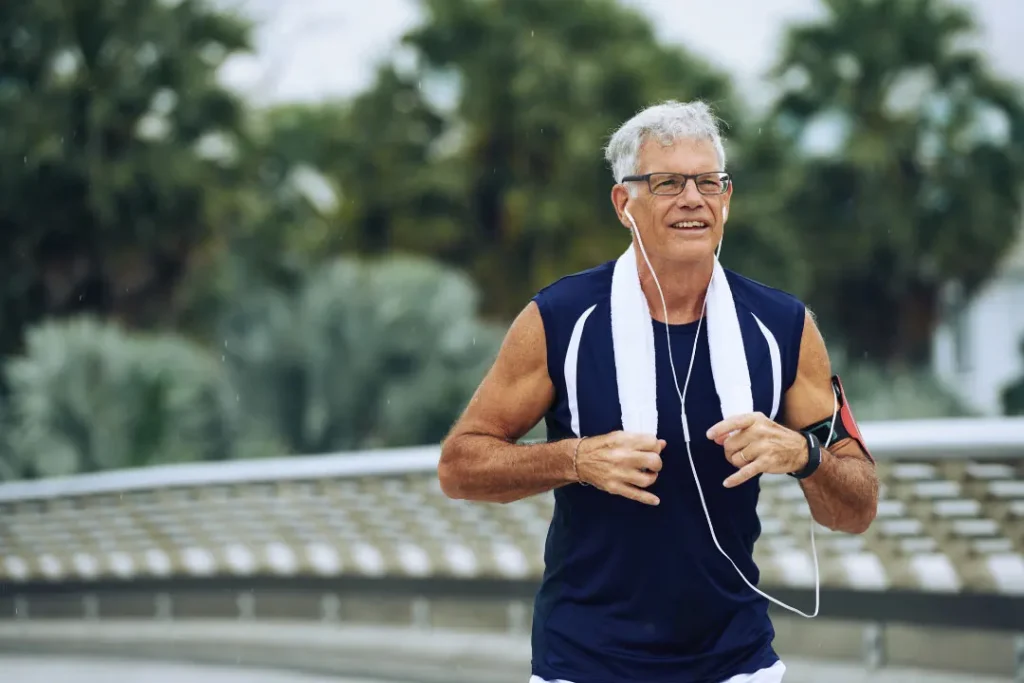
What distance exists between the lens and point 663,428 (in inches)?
124

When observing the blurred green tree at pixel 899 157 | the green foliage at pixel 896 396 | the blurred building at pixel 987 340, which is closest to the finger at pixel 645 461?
the green foliage at pixel 896 396

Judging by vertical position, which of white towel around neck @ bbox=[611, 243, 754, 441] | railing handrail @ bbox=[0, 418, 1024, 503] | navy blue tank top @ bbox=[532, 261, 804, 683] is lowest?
railing handrail @ bbox=[0, 418, 1024, 503]

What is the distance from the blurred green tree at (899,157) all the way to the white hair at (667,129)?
1463 inches

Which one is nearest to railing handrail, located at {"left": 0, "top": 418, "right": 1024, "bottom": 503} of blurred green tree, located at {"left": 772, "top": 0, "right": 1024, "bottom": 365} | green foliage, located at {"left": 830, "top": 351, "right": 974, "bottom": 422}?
green foliage, located at {"left": 830, "top": 351, "right": 974, "bottom": 422}

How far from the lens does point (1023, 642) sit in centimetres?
696

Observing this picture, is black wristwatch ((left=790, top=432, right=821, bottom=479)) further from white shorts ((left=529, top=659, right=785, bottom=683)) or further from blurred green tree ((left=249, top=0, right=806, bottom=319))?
blurred green tree ((left=249, top=0, right=806, bottom=319))

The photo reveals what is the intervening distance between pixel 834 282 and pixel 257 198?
46.7 ft

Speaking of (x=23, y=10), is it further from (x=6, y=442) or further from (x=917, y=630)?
(x=917, y=630)

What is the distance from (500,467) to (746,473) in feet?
1.52

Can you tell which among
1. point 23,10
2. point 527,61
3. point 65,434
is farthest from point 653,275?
point 527,61

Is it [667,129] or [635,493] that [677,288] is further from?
[635,493]

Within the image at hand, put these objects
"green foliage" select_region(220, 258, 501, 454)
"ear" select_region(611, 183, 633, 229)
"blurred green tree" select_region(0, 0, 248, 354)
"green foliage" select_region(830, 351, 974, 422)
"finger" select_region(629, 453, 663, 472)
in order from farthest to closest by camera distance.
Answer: "blurred green tree" select_region(0, 0, 248, 354) < "green foliage" select_region(830, 351, 974, 422) < "green foliage" select_region(220, 258, 501, 454) < "ear" select_region(611, 183, 633, 229) < "finger" select_region(629, 453, 663, 472)

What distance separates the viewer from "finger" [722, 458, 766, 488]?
301 centimetres

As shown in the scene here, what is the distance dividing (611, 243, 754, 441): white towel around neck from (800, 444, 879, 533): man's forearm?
192 millimetres
